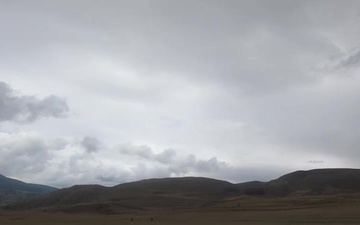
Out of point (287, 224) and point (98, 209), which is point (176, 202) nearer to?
point (98, 209)

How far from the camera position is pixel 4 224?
213 feet

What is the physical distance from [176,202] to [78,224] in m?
120

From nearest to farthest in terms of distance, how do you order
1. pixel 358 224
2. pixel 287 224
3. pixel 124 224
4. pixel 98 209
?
pixel 358 224, pixel 287 224, pixel 124 224, pixel 98 209

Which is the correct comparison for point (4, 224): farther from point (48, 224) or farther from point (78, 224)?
point (78, 224)

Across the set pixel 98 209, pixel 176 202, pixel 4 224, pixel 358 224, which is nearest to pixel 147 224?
pixel 4 224

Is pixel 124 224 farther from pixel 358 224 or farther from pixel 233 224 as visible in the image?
pixel 358 224

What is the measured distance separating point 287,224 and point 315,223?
10.6 ft

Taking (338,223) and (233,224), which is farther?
(233,224)

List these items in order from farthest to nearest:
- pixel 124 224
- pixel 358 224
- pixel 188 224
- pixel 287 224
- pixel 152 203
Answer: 1. pixel 152 203
2. pixel 124 224
3. pixel 188 224
4. pixel 287 224
5. pixel 358 224

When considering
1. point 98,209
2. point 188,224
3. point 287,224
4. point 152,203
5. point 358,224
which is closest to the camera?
point 358,224

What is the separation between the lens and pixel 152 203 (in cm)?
18300

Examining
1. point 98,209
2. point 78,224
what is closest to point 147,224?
point 78,224

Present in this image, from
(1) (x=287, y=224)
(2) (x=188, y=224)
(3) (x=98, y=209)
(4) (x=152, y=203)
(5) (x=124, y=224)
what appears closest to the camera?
(1) (x=287, y=224)

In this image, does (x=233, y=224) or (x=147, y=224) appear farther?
(x=147, y=224)
